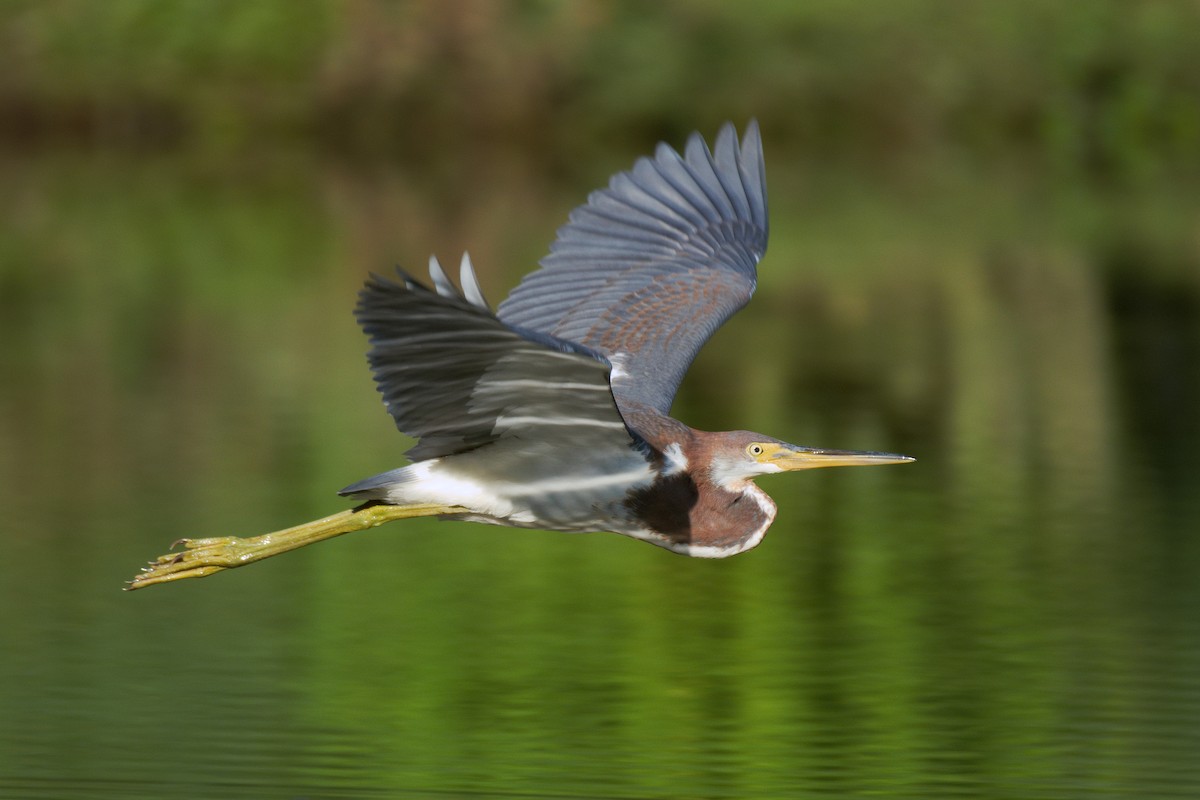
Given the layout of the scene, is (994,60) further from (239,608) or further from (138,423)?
(239,608)

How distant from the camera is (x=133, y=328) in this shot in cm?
2005

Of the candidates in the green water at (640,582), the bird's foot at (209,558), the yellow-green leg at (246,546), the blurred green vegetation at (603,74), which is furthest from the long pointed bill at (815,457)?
the blurred green vegetation at (603,74)

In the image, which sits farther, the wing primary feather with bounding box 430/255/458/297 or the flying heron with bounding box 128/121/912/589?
the flying heron with bounding box 128/121/912/589

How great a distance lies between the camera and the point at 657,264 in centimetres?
911

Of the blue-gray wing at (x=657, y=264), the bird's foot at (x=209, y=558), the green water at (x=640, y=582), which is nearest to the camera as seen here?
the bird's foot at (x=209, y=558)

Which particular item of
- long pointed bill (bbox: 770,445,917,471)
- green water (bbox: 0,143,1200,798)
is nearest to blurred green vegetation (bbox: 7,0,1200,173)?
green water (bbox: 0,143,1200,798)

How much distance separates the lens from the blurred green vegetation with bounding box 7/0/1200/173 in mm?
37844

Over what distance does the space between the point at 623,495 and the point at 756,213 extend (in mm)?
2327

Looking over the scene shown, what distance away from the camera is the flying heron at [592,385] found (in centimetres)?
623

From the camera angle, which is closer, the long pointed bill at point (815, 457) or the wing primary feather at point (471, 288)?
the wing primary feather at point (471, 288)

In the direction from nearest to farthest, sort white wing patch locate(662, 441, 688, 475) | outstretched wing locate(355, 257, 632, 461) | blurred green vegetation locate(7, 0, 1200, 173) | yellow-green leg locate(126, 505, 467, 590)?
outstretched wing locate(355, 257, 632, 461) < white wing patch locate(662, 441, 688, 475) < yellow-green leg locate(126, 505, 467, 590) < blurred green vegetation locate(7, 0, 1200, 173)

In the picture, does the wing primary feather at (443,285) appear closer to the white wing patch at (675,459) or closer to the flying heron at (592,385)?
the flying heron at (592,385)

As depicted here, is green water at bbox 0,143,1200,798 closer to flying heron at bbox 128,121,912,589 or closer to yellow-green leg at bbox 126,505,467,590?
yellow-green leg at bbox 126,505,467,590

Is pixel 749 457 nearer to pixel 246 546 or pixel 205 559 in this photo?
pixel 246 546
